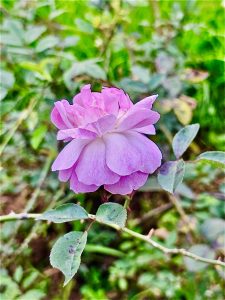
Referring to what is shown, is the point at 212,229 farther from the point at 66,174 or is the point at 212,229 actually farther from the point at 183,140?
the point at 66,174

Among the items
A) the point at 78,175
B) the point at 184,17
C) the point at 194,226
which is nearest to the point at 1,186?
the point at 194,226

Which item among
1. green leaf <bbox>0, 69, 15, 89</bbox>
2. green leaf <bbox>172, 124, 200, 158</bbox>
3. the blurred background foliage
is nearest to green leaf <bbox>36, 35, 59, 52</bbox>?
the blurred background foliage

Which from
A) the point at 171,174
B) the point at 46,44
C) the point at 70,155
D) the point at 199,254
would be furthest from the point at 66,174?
the point at 46,44

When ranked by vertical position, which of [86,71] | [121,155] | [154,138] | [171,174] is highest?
[121,155]

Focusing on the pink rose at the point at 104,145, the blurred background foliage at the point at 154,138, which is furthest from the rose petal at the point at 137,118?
the blurred background foliage at the point at 154,138

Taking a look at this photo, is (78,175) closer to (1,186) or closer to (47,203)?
(47,203)

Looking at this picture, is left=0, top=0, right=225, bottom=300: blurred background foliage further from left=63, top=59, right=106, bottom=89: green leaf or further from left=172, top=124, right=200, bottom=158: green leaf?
left=172, top=124, right=200, bottom=158: green leaf
